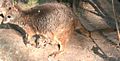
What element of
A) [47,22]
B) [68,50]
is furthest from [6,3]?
[68,50]

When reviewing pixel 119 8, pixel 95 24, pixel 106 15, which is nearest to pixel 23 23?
pixel 95 24

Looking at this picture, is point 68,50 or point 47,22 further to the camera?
point 68,50

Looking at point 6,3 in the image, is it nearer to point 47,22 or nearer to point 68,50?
point 47,22

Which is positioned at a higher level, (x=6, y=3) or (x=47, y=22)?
(x=6, y=3)

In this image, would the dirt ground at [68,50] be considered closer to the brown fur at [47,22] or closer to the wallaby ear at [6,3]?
the brown fur at [47,22]

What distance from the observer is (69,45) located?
4734 millimetres

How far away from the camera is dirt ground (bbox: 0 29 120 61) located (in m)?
4.44

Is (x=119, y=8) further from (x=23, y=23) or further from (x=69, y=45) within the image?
(x=23, y=23)

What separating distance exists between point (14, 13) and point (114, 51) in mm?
1618

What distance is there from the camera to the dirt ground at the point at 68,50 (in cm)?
444

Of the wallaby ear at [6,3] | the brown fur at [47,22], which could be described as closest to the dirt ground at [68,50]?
the brown fur at [47,22]

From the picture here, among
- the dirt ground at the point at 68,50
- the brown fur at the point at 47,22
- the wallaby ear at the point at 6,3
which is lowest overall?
the dirt ground at the point at 68,50

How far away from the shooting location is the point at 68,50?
4621 mm

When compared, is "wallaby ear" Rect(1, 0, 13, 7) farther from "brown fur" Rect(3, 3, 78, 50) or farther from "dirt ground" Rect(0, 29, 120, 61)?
"dirt ground" Rect(0, 29, 120, 61)
